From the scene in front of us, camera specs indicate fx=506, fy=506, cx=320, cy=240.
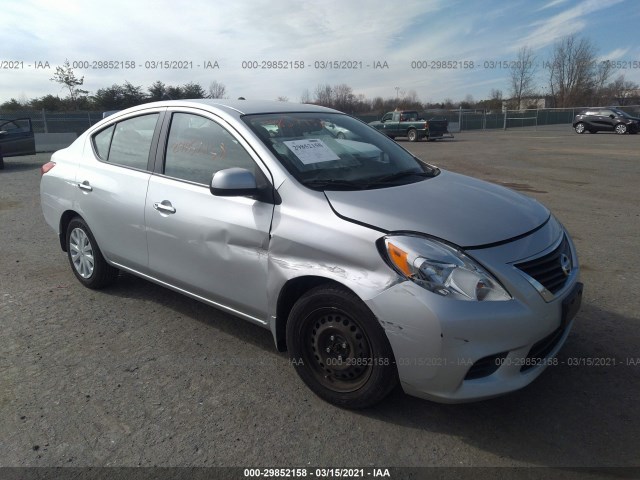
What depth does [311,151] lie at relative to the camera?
3369 millimetres

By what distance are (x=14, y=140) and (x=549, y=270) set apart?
1609 cm

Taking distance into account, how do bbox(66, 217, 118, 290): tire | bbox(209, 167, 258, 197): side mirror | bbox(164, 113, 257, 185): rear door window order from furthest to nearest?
1. bbox(66, 217, 118, 290): tire
2. bbox(164, 113, 257, 185): rear door window
3. bbox(209, 167, 258, 197): side mirror

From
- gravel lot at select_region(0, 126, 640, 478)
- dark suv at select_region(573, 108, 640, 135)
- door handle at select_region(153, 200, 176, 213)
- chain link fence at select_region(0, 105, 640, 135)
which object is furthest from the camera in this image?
chain link fence at select_region(0, 105, 640, 135)

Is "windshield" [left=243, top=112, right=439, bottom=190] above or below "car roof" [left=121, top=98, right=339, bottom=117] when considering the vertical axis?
below

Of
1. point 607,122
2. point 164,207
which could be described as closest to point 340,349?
point 164,207

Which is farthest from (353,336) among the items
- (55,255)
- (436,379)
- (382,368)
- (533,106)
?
(533,106)

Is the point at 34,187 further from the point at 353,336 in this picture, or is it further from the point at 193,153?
the point at 353,336

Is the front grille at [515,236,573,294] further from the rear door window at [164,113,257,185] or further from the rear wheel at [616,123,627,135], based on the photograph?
the rear wheel at [616,123,627,135]

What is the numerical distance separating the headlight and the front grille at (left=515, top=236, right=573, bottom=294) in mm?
243

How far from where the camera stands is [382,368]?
8.67 ft

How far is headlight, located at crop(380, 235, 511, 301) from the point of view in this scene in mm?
2471

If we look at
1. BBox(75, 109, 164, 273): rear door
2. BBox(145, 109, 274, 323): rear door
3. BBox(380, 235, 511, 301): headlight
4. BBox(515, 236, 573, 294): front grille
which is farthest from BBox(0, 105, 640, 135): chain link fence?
BBox(380, 235, 511, 301): headlight

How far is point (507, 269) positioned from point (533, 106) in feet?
239

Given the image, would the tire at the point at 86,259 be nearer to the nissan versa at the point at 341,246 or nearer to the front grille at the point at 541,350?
the nissan versa at the point at 341,246
